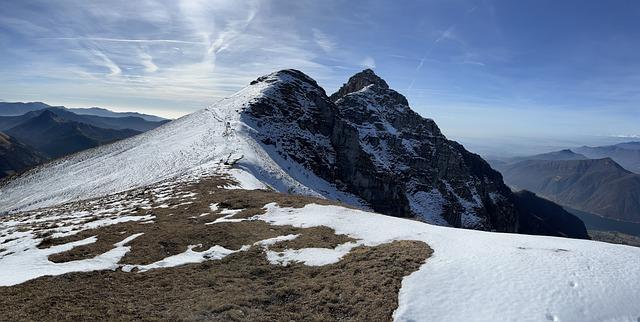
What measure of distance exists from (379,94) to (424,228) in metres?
149

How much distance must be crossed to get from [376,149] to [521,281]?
11917cm

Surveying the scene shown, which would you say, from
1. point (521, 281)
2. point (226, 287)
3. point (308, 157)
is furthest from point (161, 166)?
point (521, 281)

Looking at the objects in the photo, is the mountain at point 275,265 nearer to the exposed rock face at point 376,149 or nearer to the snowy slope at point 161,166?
the snowy slope at point 161,166

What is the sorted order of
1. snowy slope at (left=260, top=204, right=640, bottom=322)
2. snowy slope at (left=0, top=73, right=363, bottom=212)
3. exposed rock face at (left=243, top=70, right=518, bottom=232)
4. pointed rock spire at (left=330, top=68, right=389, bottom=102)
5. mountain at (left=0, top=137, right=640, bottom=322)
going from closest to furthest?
1. snowy slope at (left=260, top=204, right=640, bottom=322)
2. mountain at (left=0, top=137, right=640, bottom=322)
3. snowy slope at (left=0, top=73, right=363, bottom=212)
4. exposed rock face at (left=243, top=70, right=518, bottom=232)
5. pointed rock spire at (left=330, top=68, right=389, bottom=102)

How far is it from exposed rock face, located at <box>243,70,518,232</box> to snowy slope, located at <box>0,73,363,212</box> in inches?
263

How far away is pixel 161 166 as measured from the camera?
189 feet

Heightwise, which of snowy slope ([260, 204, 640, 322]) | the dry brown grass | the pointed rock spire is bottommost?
the dry brown grass

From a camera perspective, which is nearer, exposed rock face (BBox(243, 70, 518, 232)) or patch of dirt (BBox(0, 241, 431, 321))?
patch of dirt (BBox(0, 241, 431, 321))

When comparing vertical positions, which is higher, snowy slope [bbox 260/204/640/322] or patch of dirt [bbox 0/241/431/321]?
snowy slope [bbox 260/204/640/322]

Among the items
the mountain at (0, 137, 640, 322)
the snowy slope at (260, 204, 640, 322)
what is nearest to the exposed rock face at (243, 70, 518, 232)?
the mountain at (0, 137, 640, 322)

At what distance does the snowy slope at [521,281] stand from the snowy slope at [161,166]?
32420 millimetres

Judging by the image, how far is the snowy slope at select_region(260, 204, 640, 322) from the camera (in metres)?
11.6

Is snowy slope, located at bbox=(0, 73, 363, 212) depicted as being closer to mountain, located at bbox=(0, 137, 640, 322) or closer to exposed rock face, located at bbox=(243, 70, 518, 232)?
exposed rock face, located at bbox=(243, 70, 518, 232)

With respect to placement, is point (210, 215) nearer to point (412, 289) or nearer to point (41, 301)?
point (41, 301)
